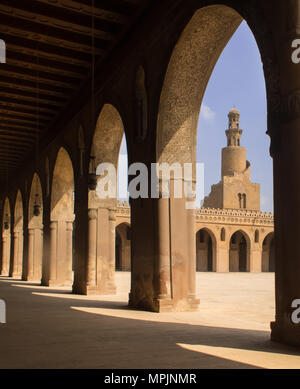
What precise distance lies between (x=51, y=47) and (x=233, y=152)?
49.0 m

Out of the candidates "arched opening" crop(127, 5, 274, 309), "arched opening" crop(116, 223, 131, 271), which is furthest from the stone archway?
"arched opening" crop(116, 223, 131, 271)

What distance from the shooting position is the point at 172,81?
8.25 meters

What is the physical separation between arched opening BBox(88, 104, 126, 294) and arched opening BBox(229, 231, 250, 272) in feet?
107

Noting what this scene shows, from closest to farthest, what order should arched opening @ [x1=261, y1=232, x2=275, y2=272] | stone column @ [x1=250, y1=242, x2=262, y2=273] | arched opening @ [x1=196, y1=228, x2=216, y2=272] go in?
stone column @ [x1=250, y1=242, x2=262, y2=273] → arched opening @ [x1=196, y1=228, x2=216, y2=272] → arched opening @ [x1=261, y1=232, x2=275, y2=272]

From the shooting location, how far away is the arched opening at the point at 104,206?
11984mm

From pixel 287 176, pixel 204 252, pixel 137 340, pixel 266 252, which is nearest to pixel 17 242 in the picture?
pixel 137 340

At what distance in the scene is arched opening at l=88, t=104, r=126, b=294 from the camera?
12.0 metres

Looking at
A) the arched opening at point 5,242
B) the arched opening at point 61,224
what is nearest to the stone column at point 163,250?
the arched opening at point 61,224

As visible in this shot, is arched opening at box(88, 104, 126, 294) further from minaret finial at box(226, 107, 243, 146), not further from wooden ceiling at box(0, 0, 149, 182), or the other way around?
minaret finial at box(226, 107, 243, 146)

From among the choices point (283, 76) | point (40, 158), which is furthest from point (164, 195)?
point (40, 158)

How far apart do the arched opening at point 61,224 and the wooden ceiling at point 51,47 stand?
1825mm

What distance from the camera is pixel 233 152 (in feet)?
189

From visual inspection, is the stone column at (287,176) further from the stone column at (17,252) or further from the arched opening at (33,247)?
the stone column at (17,252)
